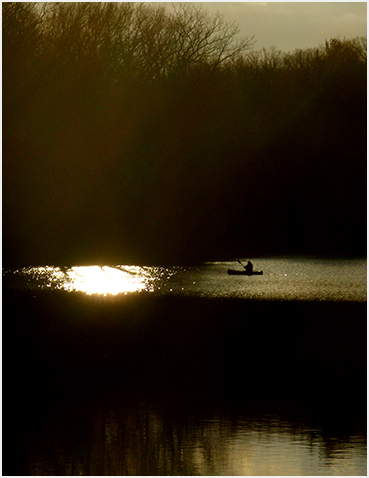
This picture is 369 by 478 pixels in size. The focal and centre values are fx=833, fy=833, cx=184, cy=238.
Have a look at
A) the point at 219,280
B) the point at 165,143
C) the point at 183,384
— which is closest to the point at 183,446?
the point at 183,384

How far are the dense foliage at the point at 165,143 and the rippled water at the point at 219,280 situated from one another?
4391 millimetres

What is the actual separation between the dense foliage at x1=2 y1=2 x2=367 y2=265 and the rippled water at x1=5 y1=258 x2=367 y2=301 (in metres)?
4.39

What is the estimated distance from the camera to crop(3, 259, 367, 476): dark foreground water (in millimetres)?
7625

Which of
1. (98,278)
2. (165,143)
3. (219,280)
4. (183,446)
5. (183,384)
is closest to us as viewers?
(183,446)

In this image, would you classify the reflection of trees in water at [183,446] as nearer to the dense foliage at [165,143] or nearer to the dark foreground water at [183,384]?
the dark foreground water at [183,384]

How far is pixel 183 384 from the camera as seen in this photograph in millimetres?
10109

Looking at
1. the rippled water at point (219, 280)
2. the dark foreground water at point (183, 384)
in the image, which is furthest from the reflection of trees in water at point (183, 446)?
the rippled water at point (219, 280)

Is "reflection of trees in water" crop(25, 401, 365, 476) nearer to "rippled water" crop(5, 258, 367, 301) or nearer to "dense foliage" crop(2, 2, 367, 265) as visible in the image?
"rippled water" crop(5, 258, 367, 301)

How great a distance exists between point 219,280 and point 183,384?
11.9 metres

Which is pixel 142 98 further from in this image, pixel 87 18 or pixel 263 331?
pixel 263 331

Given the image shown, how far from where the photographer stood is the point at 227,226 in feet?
120

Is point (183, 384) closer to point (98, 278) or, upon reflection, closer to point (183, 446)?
point (183, 446)

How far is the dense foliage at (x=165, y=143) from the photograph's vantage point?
34.1m

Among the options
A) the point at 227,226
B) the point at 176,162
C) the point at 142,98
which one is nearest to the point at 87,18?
the point at 142,98
